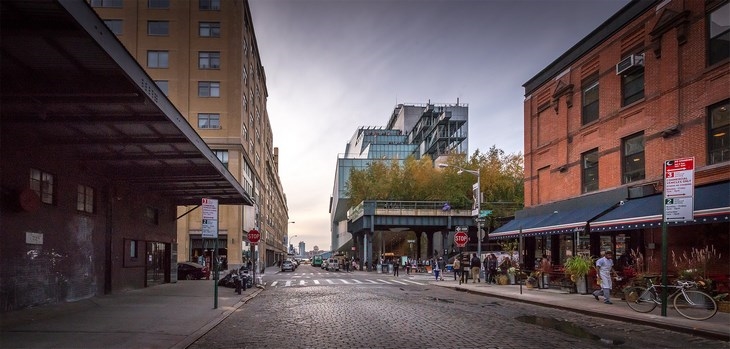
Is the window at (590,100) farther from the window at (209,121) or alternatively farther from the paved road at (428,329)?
the window at (209,121)

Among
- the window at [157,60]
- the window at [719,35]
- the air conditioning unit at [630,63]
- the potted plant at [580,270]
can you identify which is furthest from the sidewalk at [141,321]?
the window at [157,60]

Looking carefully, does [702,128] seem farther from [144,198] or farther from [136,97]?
[144,198]

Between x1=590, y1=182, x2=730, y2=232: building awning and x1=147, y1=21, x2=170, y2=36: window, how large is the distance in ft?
156

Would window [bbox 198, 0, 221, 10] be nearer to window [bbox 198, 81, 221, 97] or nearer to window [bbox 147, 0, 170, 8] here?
window [bbox 147, 0, 170, 8]

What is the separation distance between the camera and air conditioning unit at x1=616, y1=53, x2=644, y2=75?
2245 cm

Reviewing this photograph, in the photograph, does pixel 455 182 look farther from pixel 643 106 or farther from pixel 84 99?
pixel 84 99

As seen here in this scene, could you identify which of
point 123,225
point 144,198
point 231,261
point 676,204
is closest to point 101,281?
point 123,225

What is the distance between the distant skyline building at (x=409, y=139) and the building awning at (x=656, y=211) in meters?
76.5

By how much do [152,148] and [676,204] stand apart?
15.6 metres

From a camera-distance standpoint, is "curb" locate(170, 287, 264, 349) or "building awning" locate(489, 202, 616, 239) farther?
"building awning" locate(489, 202, 616, 239)

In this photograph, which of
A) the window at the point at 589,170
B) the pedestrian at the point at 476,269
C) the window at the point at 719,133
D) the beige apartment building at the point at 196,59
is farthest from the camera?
the beige apartment building at the point at 196,59

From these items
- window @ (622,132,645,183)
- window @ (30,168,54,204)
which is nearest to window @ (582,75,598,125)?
window @ (622,132,645,183)

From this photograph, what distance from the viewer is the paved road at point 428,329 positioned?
11000 millimetres

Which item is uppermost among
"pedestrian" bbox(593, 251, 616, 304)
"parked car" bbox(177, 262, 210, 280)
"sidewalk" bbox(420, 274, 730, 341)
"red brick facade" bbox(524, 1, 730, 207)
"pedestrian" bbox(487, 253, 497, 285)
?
"red brick facade" bbox(524, 1, 730, 207)
